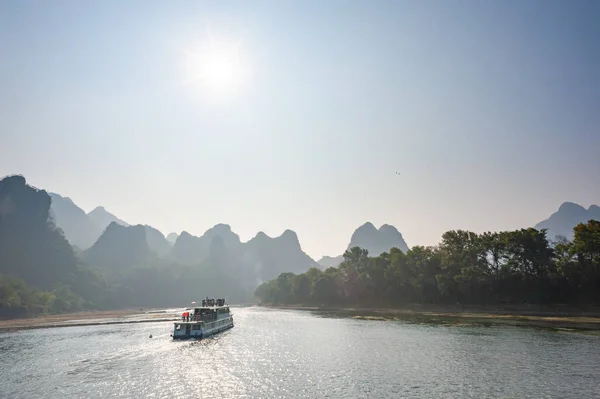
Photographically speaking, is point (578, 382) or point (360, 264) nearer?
point (578, 382)

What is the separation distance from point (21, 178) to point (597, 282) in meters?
255

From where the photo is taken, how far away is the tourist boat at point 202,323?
58600mm

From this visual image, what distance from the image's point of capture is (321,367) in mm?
35469

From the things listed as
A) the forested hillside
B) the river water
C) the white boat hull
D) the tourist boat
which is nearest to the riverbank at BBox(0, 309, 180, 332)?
the tourist boat

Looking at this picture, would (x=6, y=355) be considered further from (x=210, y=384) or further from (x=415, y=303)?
(x=415, y=303)

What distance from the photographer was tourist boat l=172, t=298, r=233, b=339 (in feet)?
192

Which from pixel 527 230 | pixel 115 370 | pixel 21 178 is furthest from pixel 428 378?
pixel 21 178

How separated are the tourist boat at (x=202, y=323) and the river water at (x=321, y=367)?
11.6ft

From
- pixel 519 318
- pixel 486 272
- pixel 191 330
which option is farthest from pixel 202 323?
pixel 486 272

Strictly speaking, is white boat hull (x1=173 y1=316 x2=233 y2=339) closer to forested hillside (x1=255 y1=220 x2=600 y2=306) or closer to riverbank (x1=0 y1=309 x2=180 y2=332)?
riverbank (x1=0 y1=309 x2=180 y2=332)

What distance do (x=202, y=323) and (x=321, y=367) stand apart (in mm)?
31146

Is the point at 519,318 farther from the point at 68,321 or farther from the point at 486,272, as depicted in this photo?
the point at 68,321

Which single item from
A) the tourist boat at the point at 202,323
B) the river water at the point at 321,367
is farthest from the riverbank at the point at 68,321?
the river water at the point at 321,367

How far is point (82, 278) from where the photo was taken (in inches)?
7712
